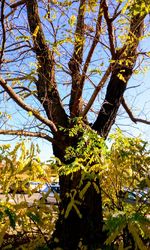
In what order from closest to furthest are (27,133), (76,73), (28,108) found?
(28,108) < (27,133) < (76,73)

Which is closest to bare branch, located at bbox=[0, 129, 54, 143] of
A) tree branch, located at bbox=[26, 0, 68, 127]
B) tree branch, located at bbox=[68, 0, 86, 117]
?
tree branch, located at bbox=[26, 0, 68, 127]

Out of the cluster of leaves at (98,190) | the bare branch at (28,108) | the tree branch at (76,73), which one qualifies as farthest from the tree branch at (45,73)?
the cluster of leaves at (98,190)

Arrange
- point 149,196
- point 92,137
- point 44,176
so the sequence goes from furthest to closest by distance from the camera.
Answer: point 92,137 → point 44,176 → point 149,196

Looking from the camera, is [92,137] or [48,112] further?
[48,112]

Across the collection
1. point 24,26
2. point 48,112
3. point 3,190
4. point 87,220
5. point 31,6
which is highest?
point 31,6

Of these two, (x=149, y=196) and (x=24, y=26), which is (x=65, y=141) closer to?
(x=24, y=26)

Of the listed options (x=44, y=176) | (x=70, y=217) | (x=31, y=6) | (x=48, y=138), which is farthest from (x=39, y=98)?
(x=44, y=176)

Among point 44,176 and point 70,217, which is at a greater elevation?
point 44,176

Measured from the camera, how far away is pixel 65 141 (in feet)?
18.8

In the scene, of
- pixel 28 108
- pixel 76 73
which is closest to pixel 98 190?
pixel 28 108

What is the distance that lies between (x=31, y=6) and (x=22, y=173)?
475 centimetres

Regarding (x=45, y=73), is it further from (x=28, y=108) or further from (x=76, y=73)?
(x=28, y=108)

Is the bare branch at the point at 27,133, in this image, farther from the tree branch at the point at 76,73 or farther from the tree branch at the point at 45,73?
the tree branch at the point at 76,73

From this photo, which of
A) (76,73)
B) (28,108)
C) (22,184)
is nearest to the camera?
(22,184)
